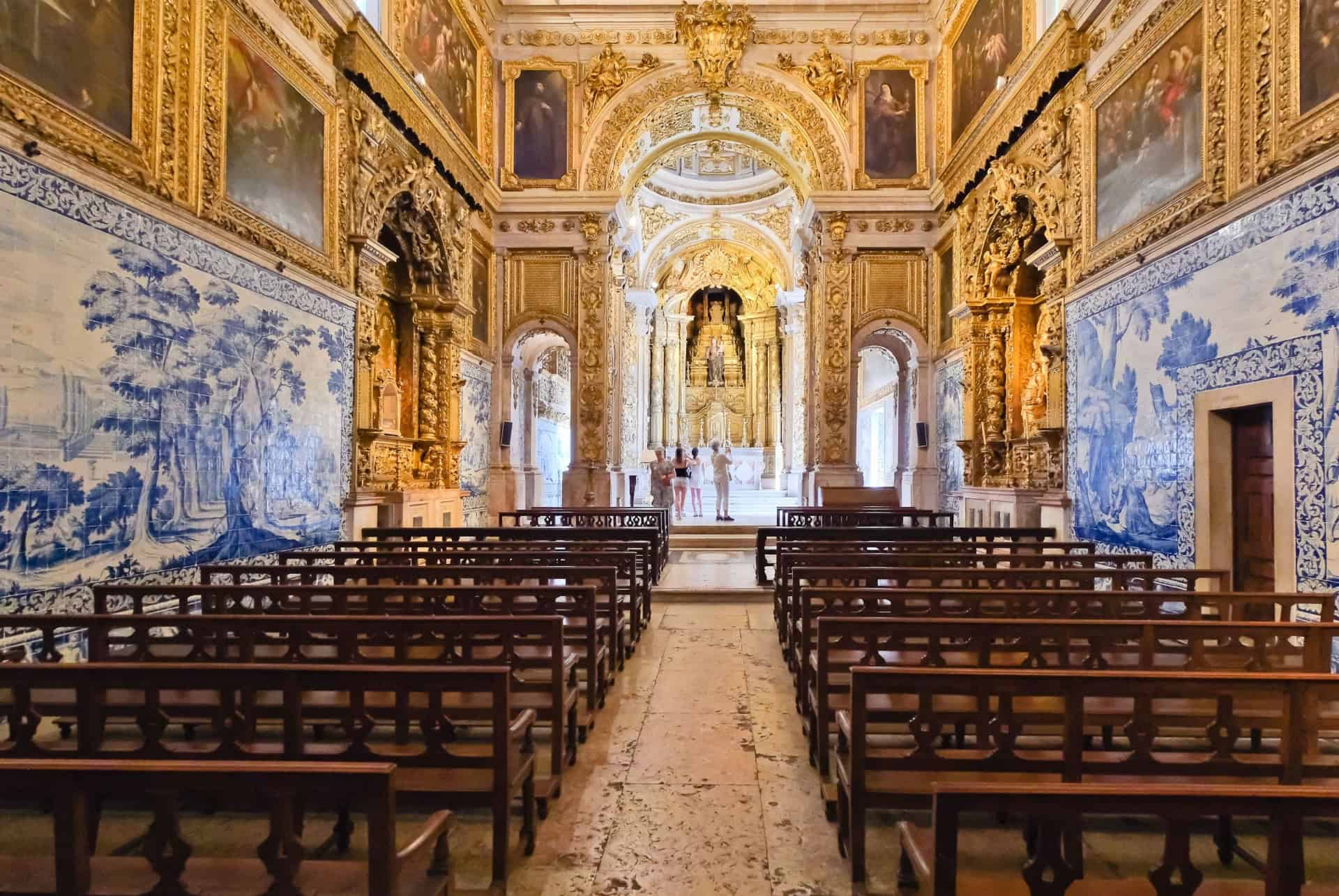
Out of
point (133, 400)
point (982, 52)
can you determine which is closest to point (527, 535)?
point (133, 400)

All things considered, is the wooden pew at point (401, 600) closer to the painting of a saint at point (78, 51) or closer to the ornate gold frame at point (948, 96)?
the painting of a saint at point (78, 51)

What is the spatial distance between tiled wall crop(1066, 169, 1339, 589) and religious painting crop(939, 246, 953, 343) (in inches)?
194

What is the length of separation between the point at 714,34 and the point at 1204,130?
1067 centimetres

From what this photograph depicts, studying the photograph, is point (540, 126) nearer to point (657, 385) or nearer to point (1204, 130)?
point (1204, 130)

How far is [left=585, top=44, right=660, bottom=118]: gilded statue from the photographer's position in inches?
615

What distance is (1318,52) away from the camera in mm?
5441

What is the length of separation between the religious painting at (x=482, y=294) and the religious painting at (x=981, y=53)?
29.9 feet

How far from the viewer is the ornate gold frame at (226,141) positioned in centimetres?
691

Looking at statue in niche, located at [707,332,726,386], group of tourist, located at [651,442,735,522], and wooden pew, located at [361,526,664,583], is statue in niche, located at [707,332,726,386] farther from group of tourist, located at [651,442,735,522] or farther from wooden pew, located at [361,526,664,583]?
wooden pew, located at [361,526,664,583]

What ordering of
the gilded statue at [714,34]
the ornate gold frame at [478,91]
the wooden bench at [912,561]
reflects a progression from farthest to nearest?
the gilded statue at [714,34] < the ornate gold frame at [478,91] < the wooden bench at [912,561]

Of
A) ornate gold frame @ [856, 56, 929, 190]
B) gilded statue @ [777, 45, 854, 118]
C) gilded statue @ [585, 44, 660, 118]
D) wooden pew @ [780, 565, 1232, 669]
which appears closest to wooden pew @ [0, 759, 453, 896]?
wooden pew @ [780, 565, 1232, 669]

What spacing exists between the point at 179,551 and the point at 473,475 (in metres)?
8.23

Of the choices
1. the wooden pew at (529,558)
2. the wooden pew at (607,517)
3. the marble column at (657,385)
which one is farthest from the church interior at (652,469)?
the marble column at (657,385)

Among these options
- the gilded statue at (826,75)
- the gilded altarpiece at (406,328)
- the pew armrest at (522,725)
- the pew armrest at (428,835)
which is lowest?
the pew armrest at (522,725)
